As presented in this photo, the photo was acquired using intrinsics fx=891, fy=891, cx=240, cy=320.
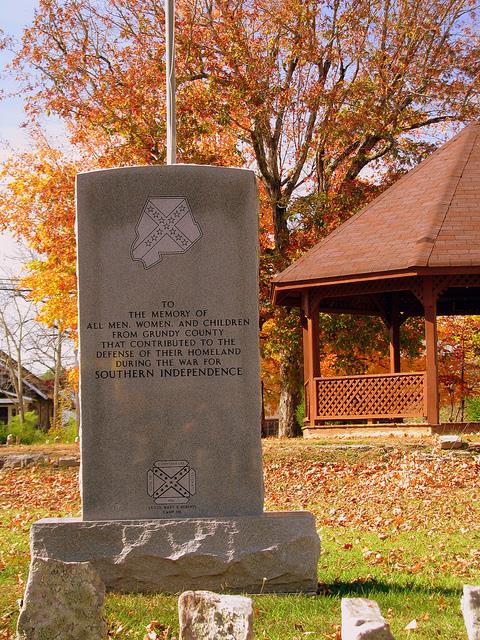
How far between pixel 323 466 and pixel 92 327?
8.41 meters

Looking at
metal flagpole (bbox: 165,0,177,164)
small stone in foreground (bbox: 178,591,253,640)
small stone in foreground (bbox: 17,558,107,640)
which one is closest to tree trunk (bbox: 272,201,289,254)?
metal flagpole (bbox: 165,0,177,164)

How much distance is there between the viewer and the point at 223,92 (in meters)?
24.9

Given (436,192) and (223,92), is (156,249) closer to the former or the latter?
(436,192)

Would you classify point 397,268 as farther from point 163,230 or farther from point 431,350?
point 163,230

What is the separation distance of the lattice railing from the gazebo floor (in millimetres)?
244

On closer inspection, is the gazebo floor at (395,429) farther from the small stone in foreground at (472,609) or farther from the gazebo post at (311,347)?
the small stone in foreground at (472,609)

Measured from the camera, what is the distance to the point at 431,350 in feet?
61.7

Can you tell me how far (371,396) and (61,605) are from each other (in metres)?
16.0

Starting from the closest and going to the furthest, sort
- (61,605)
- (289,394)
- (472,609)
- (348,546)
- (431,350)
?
(472,609)
(61,605)
(348,546)
(431,350)
(289,394)

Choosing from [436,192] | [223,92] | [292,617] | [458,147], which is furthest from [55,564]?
[223,92]

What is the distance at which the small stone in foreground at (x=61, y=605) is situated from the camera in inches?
163

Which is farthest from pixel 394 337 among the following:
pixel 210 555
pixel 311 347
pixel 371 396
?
pixel 210 555

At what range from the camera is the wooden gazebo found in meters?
18.5

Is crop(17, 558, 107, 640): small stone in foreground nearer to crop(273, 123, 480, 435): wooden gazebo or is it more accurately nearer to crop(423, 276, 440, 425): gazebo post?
crop(273, 123, 480, 435): wooden gazebo
